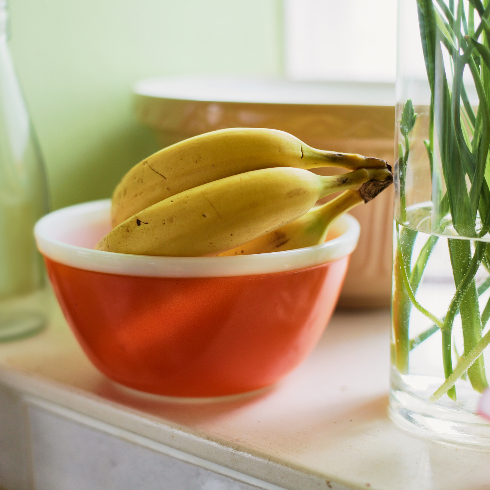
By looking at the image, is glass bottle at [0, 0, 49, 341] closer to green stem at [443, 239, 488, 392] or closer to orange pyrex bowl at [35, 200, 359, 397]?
orange pyrex bowl at [35, 200, 359, 397]

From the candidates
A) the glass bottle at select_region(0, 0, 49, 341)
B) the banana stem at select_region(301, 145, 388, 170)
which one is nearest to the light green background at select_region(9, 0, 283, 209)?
the glass bottle at select_region(0, 0, 49, 341)

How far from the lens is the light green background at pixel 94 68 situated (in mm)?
600

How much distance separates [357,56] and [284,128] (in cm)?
67

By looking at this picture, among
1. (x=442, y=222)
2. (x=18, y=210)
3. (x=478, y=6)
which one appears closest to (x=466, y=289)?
(x=442, y=222)

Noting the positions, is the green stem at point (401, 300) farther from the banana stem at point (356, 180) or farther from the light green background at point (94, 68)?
the light green background at point (94, 68)

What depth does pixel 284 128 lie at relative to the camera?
0.48 metres

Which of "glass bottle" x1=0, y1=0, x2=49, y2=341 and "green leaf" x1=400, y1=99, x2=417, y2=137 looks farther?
"glass bottle" x1=0, y1=0, x2=49, y2=341

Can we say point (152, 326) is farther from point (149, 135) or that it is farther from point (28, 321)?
point (149, 135)

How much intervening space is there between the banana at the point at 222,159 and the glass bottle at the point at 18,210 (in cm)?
20

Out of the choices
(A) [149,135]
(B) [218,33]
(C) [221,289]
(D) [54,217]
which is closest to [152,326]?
(C) [221,289]

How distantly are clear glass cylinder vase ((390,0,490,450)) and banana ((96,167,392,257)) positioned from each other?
60 mm

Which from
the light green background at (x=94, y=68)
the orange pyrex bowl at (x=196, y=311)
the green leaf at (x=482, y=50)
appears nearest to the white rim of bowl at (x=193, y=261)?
the orange pyrex bowl at (x=196, y=311)

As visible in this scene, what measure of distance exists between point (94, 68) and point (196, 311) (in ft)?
1.33

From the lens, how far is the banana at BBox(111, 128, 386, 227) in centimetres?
34
